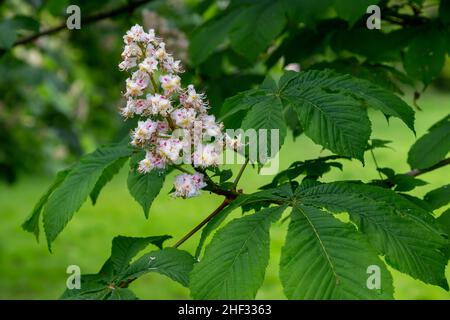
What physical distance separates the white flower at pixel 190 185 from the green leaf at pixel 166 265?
0.41ft

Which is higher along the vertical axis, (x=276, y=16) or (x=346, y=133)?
(x=276, y=16)

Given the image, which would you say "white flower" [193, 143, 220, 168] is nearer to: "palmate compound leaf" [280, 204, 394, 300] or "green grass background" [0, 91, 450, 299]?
"palmate compound leaf" [280, 204, 394, 300]

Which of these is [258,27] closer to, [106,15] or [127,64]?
[127,64]

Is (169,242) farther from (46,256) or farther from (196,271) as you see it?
(196,271)

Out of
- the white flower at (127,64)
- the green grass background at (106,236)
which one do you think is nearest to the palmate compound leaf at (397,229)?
the white flower at (127,64)

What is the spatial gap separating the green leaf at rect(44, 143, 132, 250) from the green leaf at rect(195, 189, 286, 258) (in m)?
0.31

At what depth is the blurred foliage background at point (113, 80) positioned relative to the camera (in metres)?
2.12

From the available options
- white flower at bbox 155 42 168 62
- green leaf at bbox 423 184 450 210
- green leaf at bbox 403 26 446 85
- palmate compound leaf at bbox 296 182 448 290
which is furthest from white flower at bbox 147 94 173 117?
green leaf at bbox 403 26 446 85

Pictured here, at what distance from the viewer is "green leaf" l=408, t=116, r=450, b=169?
170 cm

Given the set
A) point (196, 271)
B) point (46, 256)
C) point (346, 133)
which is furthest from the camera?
point (46, 256)

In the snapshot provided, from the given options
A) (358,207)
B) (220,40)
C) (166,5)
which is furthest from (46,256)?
(358,207)
